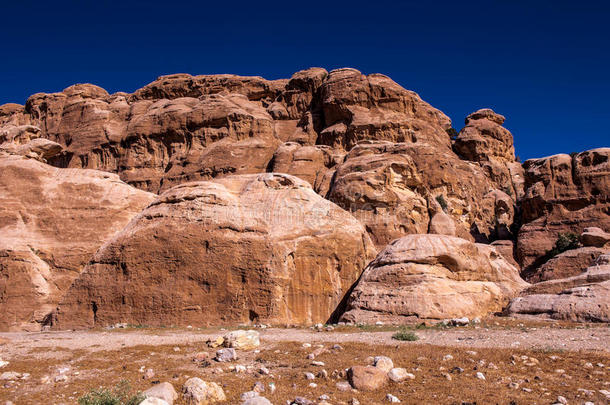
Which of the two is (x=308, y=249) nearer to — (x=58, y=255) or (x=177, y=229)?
(x=177, y=229)

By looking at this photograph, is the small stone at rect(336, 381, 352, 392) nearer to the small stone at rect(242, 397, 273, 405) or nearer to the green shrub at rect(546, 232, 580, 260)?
the small stone at rect(242, 397, 273, 405)

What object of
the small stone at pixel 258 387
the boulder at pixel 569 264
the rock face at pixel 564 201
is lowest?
the small stone at pixel 258 387

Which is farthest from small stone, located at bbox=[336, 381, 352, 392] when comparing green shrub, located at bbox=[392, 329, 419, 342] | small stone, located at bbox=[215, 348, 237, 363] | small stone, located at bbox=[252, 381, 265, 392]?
green shrub, located at bbox=[392, 329, 419, 342]

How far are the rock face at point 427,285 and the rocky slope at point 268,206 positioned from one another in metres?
0.08

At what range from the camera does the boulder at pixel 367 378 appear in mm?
7340

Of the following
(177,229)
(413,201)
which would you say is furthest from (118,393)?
(413,201)

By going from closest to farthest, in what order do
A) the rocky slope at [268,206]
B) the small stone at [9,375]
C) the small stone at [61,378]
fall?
the small stone at [61,378] < the small stone at [9,375] < the rocky slope at [268,206]

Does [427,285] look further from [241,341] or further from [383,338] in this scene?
[241,341]

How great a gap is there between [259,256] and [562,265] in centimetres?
2344

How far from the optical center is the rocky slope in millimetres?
17344

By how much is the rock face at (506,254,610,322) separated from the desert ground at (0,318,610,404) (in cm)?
176

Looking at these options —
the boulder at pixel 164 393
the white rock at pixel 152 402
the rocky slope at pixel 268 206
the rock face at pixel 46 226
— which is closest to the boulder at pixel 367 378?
the boulder at pixel 164 393

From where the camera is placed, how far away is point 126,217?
923 inches

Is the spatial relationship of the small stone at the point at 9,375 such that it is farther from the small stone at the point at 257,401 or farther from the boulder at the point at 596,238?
the boulder at the point at 596,238
